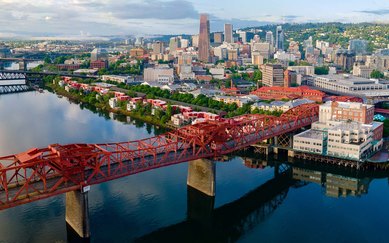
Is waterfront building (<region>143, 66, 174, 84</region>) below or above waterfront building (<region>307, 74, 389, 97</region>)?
above

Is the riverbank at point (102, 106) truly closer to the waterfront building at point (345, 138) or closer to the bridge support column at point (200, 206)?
the waterfront building at point (345, 138)

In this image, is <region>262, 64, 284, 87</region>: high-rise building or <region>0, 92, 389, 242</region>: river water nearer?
<region>0, 92, 389, 242</region>: river water

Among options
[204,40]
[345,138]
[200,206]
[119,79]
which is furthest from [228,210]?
[204,40]

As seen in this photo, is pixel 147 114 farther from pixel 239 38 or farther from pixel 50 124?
pixel 239 38

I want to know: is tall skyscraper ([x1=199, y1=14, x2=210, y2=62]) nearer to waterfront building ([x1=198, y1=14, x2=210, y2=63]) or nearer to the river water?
waterfront building ([x1=198, y1=14, x2=210, y2=63])

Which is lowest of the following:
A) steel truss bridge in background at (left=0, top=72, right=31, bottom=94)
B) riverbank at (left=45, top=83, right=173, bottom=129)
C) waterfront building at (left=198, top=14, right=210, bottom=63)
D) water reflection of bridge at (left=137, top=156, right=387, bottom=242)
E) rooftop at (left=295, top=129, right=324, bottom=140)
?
water reflection of bridge at (left=137, top=156, right=387, bottom=242)

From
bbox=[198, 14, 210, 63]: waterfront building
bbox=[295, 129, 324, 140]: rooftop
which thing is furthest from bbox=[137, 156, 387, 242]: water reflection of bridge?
bbox=[198, 14, 210, 63]: waterfront building

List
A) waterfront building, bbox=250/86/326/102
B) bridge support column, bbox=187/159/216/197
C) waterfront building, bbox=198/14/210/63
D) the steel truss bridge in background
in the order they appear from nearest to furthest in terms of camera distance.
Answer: bridge support column, bbox=187/159/216/197 → waterfront building, bbox=250/86/326/102 → the steel truss bridge in background → waterfront building, bbox=198/14/210/63
